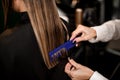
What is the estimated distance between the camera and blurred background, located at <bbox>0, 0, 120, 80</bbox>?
2.41 m

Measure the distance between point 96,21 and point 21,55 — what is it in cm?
181

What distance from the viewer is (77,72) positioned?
3.52 ft

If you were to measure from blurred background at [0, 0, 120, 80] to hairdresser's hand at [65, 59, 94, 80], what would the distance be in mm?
1181

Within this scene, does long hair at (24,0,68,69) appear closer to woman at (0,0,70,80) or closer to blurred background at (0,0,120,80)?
woman at (0,0,70,80)

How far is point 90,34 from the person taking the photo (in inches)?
52.4

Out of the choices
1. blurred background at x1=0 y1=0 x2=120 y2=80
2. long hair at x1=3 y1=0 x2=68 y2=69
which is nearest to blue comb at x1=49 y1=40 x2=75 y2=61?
long hair at x1=3 y1=0 x2=68 y2=69

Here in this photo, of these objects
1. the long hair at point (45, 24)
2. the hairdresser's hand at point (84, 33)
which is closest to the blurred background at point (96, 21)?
the hairdresser's hand at point (84, 33)

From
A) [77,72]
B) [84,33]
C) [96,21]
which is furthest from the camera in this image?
[96,21]

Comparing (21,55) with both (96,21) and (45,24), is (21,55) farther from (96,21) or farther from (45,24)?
(96,21)

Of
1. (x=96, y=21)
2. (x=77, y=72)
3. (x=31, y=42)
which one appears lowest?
(x=96, y=21)

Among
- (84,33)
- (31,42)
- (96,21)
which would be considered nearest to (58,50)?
(31,42)

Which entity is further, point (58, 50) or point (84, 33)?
point (84, 33)

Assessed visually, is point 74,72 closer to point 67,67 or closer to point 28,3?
point 67,67

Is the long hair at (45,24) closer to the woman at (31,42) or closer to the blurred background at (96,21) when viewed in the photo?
the woman at (31,42)
